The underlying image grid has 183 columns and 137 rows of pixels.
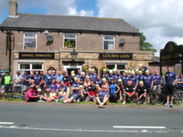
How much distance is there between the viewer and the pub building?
795 inches

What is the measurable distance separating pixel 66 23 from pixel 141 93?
15.8 m

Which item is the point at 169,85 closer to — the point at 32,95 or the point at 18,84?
the point at 32,95

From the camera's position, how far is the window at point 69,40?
22906 millimetres

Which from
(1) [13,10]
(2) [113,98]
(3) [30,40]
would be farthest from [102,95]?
(1) [13,10]

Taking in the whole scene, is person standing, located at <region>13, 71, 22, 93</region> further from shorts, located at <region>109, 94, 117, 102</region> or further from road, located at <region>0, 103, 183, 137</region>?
shorts, located at <region>109, 94, 117, 102</region>

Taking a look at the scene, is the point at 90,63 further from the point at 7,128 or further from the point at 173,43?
the point at 7,128

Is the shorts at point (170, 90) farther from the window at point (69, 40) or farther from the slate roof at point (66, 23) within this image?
the window at point (69, 40)

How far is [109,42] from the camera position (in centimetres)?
2398

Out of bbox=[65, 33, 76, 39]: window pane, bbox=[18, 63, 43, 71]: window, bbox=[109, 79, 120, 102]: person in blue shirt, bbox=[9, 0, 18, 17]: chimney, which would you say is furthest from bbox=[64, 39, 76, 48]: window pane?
bbox=[109, 79, 120, 102]: person in blue shirt

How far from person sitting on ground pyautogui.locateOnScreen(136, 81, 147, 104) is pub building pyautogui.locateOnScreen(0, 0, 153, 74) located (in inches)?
381

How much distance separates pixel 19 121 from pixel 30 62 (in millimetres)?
14088

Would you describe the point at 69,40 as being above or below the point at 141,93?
above

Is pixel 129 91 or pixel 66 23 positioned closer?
pixel 129 91

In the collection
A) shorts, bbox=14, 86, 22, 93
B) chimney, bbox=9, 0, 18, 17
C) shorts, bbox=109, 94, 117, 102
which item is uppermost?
chimney, bbox=9, 0, 18, 17
